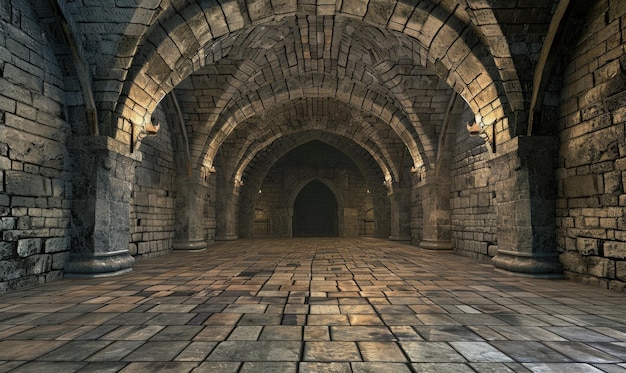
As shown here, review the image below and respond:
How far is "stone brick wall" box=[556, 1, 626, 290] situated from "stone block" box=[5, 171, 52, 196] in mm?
6402

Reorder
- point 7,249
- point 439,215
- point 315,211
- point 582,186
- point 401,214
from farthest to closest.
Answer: point 315,211 → point 401,214 → point 439,215 → point 582,186 → point 7,249

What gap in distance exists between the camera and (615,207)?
3.49 metres

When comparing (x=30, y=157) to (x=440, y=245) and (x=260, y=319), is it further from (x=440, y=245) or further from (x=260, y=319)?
(x=440, y=245)

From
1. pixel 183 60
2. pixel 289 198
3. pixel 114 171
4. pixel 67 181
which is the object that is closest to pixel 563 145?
pixel 183 60

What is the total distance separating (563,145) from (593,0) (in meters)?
1.68

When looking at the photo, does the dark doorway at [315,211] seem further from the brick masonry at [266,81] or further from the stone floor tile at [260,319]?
the stone floor tile at [260,319]

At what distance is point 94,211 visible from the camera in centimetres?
430

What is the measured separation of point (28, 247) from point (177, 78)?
9.88 ft

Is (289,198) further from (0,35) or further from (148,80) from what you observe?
(0,35)

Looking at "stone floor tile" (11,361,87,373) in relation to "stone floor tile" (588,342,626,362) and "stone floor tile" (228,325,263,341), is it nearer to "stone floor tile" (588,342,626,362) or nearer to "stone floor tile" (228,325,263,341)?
"stone floor tile" (228,325,263,341)

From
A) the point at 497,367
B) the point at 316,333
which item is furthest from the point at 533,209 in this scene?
the point at 316,333

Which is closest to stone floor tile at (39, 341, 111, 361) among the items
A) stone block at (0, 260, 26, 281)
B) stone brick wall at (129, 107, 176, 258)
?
stone block at (0, 260, 26, 281)

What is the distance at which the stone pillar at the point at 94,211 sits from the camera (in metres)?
4.24

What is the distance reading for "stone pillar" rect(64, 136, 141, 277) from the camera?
4.24 m
